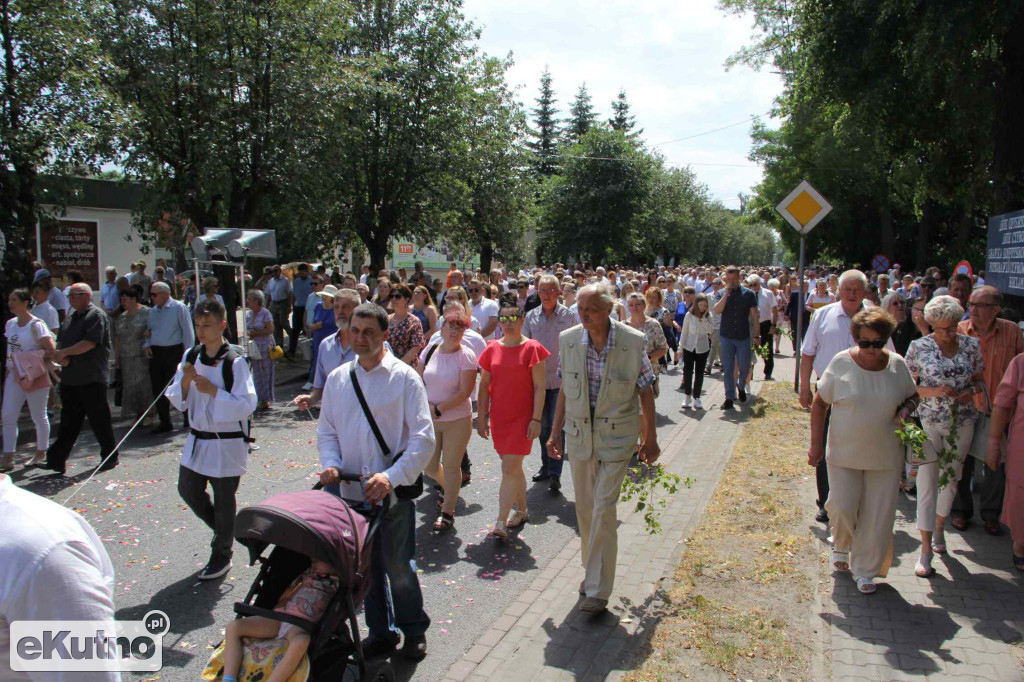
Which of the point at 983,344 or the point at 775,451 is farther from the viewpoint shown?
the point at 775,451

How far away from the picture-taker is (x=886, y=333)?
4.75 m

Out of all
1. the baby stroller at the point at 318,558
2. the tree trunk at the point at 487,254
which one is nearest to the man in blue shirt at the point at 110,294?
the baby stroller at the point at 318,558

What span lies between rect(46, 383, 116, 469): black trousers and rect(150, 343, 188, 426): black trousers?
160cm

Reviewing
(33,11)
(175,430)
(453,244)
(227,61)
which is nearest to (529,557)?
(175,430)

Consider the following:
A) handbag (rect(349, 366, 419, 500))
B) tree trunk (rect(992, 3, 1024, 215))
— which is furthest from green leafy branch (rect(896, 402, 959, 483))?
tree trunk (rect(992, 3, 1024, 215))

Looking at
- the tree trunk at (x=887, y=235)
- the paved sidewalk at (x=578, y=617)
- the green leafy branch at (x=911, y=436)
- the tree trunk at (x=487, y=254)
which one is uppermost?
the tree trunk at (x=887, y=235)

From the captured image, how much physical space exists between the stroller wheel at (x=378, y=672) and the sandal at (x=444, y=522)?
8.59 feet

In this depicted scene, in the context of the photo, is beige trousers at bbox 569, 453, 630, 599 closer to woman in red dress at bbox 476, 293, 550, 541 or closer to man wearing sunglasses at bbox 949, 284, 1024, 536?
woman in red dress at bbox 476, 293, 550, 541

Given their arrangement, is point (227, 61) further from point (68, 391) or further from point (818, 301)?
point (818, 301)

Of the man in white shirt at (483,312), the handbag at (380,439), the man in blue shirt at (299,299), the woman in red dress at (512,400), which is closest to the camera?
the handbag at (380,439)

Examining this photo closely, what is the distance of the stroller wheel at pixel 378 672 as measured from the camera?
3492mm

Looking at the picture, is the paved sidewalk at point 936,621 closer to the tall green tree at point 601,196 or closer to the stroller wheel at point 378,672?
the stroller wheel at point 378,672

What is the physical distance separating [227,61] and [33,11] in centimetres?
382

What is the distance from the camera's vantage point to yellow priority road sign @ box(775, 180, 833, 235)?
10547mm
